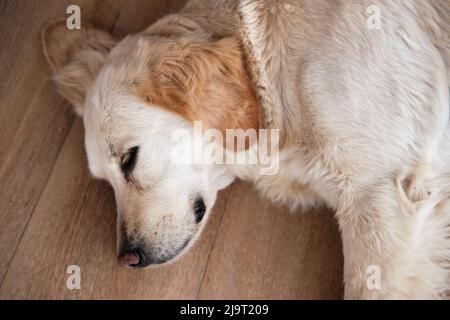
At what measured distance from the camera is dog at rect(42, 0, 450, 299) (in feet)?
3.50

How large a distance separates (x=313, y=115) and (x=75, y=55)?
0.74 meters

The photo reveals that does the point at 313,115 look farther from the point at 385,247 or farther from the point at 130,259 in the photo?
the point at 130,259

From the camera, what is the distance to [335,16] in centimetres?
108

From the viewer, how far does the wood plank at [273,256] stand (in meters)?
1.31

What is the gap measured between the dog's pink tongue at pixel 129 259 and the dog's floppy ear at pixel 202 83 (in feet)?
1.22

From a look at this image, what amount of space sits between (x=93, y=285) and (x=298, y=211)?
2.07 ft

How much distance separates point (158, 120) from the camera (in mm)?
1117

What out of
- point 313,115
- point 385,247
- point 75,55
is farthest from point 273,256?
point 75,55

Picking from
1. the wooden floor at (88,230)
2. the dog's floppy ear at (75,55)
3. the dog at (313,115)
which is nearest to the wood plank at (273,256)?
the wooden floor at (88,230)

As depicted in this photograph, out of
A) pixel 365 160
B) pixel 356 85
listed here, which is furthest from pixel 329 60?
pixel 365 160

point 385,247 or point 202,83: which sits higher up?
point 202,83

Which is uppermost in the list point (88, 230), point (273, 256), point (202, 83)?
point (202, 83)

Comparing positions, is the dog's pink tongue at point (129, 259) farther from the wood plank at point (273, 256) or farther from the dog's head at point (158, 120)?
the wood plank at point (273, 256)

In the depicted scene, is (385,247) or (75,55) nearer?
(385,247)
